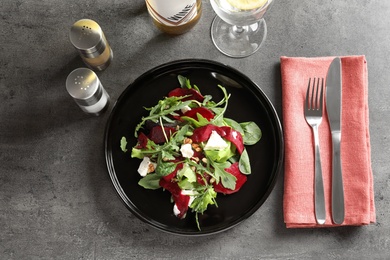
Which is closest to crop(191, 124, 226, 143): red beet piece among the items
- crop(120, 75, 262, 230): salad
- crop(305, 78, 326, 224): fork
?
crop(120, 75, 262, 230): salad

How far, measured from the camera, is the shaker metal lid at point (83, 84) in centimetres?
114

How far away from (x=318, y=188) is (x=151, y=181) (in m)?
0.36

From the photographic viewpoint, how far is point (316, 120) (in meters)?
1.21

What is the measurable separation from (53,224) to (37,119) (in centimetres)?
24

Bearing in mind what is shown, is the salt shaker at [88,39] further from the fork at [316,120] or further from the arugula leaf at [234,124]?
the fork at [316,120]

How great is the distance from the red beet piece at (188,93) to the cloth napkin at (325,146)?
0.20 m

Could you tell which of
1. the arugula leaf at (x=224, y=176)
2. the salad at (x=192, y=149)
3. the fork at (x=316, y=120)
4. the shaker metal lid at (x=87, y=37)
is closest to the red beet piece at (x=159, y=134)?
the salad at (x=192, y=149)

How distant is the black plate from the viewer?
46.1 inches

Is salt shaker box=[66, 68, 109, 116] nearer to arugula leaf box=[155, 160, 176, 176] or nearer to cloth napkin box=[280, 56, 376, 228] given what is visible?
arugula leaf box=[155, 160, 176, 176]

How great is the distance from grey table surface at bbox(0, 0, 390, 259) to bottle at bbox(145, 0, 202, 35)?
3 cm

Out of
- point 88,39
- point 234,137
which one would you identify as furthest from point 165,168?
point 88,39

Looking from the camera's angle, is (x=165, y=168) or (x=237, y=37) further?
(x=237, y=37)

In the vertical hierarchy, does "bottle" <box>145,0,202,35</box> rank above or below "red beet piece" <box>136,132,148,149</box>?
above

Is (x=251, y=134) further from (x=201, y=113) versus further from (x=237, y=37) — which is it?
(x=237, y=37)
